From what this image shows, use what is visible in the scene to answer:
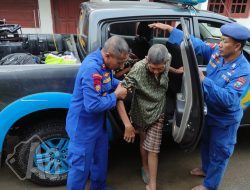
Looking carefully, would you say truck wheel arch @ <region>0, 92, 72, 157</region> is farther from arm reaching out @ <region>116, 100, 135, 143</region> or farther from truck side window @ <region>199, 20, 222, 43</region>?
truck side window @ <region>199, 20, 222, 43</region>

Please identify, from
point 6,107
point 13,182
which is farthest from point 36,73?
point 13,182

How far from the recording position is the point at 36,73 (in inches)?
85.3

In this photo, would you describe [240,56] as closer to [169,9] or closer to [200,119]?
[200,119]

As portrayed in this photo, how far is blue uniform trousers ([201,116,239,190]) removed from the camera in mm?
2207

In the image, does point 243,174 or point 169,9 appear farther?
point 243,174

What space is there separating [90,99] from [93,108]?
0.21 feet

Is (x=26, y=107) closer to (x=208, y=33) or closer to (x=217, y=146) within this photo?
(x=217, y=146)

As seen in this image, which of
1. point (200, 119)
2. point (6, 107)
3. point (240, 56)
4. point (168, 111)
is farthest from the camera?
point (168, 111)

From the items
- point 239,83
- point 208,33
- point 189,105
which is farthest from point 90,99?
point 208,33

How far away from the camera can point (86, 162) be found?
2047 mm

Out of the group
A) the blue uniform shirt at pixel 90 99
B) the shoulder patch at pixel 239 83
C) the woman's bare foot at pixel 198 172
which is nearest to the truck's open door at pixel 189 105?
the shoulder patch at pixel 239 83

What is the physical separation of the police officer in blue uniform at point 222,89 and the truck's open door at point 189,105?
4.6 inches

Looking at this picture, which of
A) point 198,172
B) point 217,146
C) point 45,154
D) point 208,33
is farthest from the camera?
point 208,33

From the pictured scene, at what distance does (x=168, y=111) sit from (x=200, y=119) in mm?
859
